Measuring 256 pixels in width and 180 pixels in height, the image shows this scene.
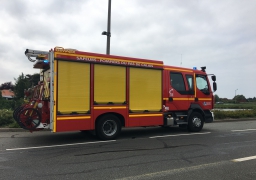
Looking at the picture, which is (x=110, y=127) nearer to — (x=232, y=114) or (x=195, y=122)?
(x=195, y=122)

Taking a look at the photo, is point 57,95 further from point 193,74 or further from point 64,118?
point 193,74

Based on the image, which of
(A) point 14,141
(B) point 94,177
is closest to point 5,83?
(A) point 14,141

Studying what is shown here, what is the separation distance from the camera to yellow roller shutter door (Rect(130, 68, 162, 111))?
9.55 m

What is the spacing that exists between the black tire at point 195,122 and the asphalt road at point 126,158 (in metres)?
2.06

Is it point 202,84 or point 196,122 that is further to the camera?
point 202,84

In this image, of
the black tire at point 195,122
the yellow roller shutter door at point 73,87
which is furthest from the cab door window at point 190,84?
the yellow roller shutter door at point 73,87

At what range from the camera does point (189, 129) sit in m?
11.3

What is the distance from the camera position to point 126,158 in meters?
6.39

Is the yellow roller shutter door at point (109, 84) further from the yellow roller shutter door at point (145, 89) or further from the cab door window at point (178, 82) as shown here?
the cab door window at point (178, 82)

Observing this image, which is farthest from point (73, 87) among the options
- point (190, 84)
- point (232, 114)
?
point (232, 114)

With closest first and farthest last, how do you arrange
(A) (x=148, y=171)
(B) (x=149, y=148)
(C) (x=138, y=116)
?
(A) (x=148, y=171), (B) (x=149, y=148), (C) (x=138, y=116)

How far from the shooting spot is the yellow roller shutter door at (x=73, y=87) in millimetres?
8062

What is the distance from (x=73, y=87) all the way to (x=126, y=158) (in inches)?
123

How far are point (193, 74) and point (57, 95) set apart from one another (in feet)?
20.8
